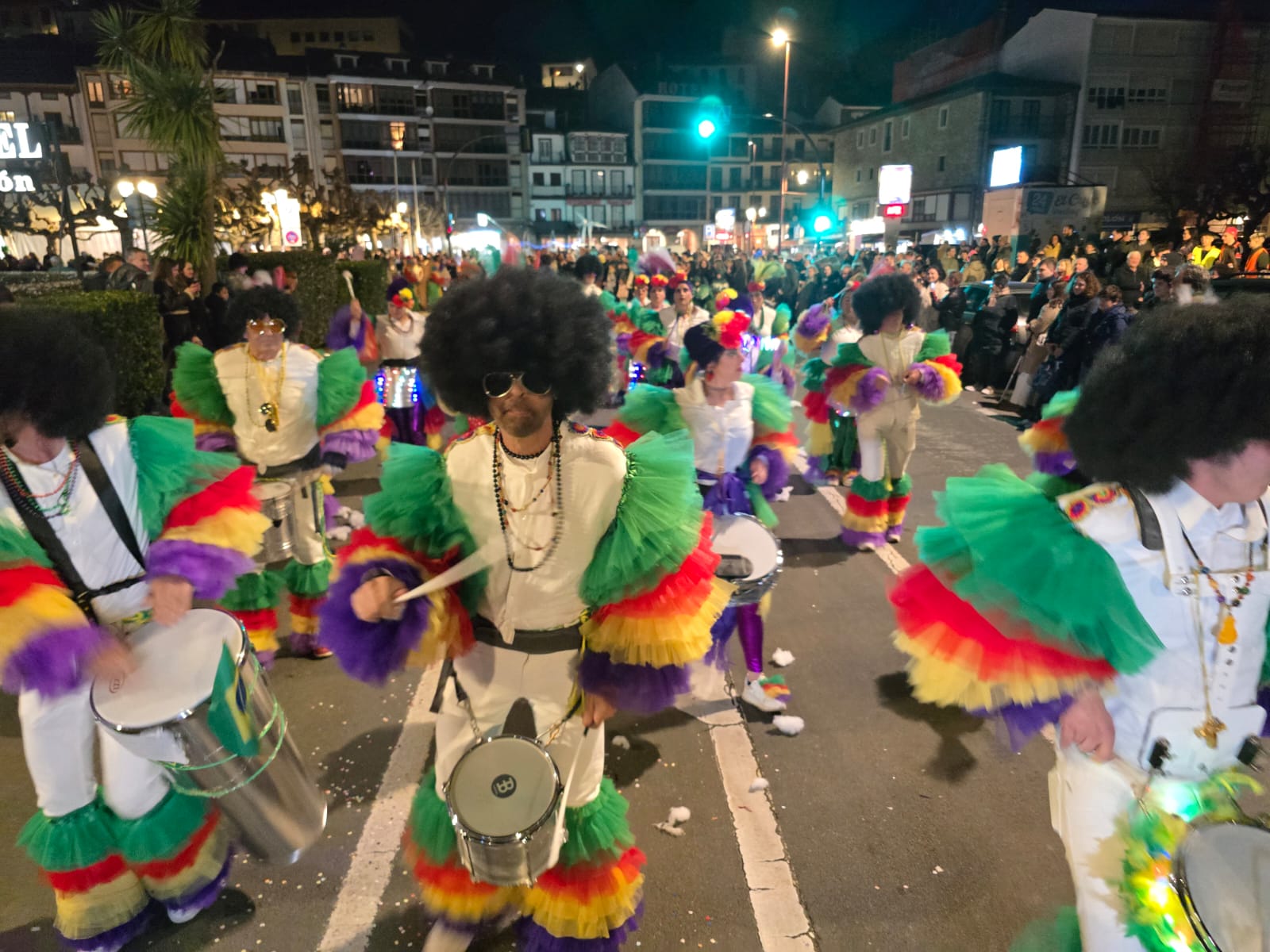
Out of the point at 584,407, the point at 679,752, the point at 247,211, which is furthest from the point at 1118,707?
the point at 247,211

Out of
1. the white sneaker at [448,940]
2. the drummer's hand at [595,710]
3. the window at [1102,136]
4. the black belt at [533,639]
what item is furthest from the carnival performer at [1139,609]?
the window at [1102,136]

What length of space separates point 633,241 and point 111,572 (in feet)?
209

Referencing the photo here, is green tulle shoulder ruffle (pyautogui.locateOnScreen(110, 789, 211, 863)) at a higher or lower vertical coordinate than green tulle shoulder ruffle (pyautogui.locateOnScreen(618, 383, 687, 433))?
lower

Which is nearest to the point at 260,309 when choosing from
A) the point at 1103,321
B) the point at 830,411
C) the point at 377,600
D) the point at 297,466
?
the point at 297,466

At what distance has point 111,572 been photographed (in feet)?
9.33

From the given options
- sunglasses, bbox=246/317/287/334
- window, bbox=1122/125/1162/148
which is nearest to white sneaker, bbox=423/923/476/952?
sunglasses, bbox=246/317/287/334

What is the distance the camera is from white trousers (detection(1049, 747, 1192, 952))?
200cm

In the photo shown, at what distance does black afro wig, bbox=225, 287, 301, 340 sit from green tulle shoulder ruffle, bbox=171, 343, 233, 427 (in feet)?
1.08

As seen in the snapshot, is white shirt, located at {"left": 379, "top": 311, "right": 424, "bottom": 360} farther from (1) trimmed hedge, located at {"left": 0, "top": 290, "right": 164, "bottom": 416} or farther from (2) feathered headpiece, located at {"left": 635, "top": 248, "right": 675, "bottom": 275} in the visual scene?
(2) feathered headpiece, located at {"left": 635, "top": 248, "right": 675, "bottom": 275}

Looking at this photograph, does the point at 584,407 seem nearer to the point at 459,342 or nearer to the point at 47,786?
the point at 459,342

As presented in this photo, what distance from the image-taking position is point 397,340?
8711mm

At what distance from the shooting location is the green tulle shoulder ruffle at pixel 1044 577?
1936mm

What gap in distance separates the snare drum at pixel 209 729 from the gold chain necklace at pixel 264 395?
7.51 ft

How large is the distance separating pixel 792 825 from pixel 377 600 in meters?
2.37
